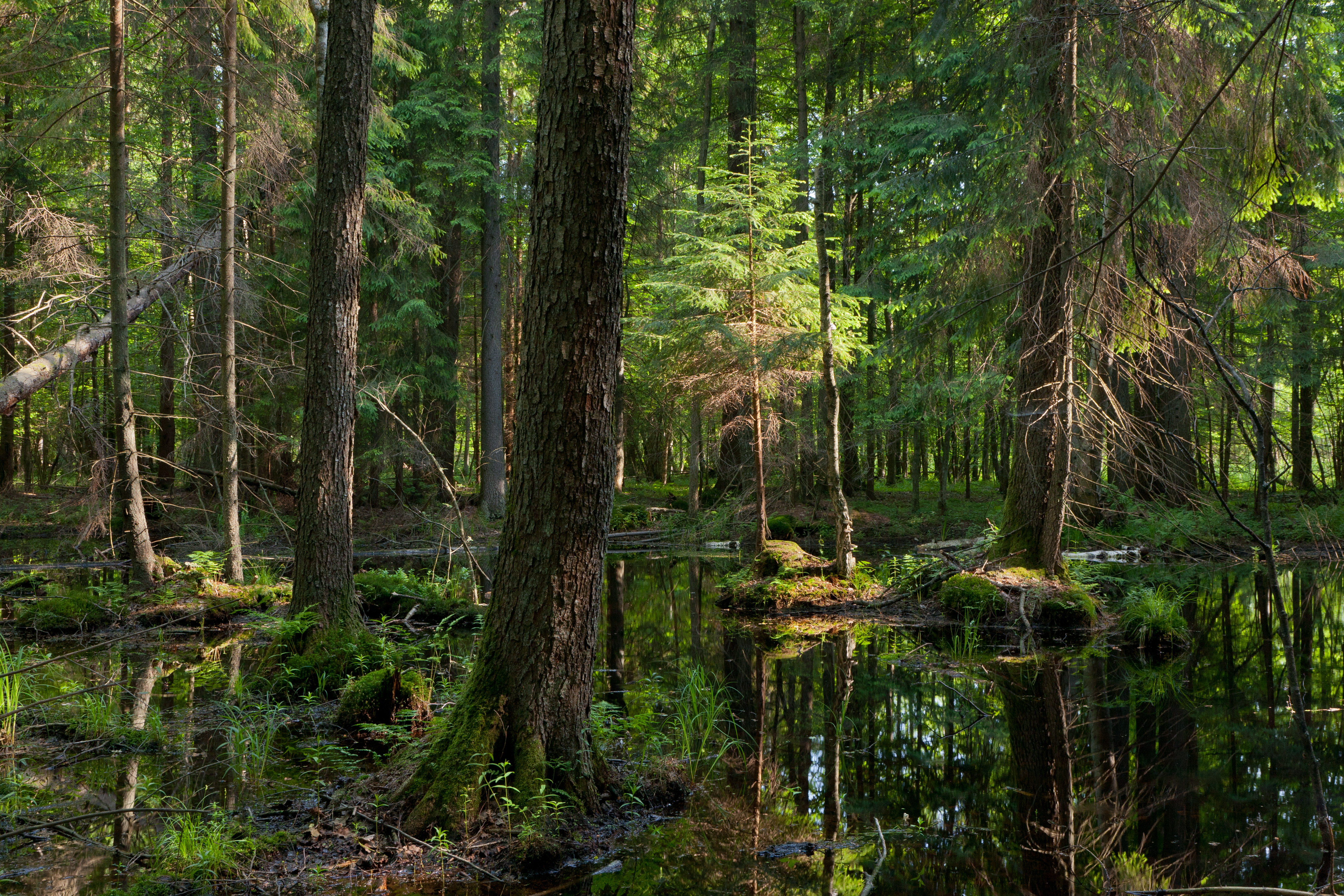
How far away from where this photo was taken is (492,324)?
1961cm

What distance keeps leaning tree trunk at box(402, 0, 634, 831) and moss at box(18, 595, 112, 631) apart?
279 inches

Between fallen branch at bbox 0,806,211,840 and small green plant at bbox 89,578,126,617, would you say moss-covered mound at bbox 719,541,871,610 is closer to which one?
small green plant at bbox 89,578,126,617

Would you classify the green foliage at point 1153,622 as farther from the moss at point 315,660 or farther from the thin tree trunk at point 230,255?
the thin tree trunk at point 230,255

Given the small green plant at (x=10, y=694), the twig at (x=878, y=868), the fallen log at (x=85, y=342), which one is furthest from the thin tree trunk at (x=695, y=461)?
the twig at (x=878, y=868)

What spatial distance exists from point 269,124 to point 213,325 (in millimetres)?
7858

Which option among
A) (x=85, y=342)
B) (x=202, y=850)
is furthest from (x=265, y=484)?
(x=202, y=850)

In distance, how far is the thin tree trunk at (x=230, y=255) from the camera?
9516 millimetres

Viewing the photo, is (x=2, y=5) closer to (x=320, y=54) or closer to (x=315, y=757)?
(x=320, y=54)

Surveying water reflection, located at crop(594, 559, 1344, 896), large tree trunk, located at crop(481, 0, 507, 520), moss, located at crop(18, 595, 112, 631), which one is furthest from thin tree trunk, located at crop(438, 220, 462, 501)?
water reflection, located at crop(594, 559, 1344, 896)

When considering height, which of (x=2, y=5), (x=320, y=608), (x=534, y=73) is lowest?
→ (x=320, y=608)

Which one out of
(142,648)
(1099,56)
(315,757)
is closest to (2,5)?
(142,648)

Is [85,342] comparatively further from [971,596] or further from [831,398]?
[971,596]

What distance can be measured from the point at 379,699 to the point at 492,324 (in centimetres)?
1469

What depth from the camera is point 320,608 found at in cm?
697
